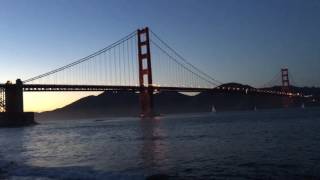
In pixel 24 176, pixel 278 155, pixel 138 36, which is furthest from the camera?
pixel 138 36

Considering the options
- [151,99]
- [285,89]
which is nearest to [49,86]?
[151,99]

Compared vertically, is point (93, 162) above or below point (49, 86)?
below

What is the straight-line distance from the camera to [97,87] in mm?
84812

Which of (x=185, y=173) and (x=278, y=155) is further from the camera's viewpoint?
(x=278, y=155)

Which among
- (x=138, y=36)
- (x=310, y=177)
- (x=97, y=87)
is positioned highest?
(x=138, y=36)

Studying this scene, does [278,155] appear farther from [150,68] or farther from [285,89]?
[285,89]

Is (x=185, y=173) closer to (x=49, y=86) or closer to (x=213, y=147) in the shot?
(x=213, y=147)

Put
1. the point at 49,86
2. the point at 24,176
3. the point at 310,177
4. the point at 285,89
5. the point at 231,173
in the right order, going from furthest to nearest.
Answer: the point at 285,89 < the point at 49,86 < the point at 24,176 < the point at 231,173 < the point at 310,177

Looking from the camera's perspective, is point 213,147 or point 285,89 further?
point 285,89

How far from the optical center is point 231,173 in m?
17.9

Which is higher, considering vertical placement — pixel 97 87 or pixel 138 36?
pixel 138 36

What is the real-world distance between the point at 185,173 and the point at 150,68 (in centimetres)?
8214

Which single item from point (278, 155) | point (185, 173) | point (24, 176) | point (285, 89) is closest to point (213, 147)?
point (278, 155)

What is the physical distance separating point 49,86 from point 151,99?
24.7 meters
